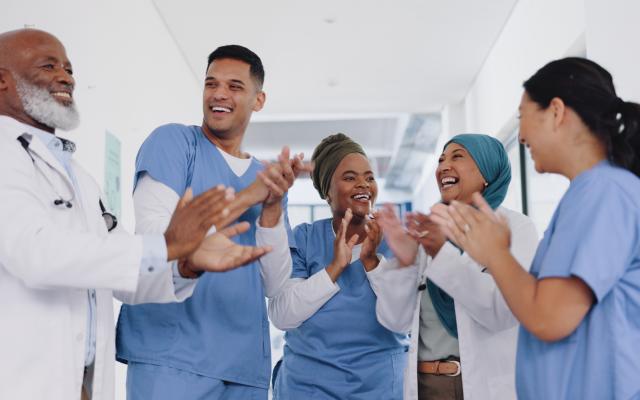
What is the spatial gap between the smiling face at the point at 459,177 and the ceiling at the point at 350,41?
8.77 feet

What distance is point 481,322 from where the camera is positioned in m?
1.93

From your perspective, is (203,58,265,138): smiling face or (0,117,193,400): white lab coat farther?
(203,58,265,138): smiling face

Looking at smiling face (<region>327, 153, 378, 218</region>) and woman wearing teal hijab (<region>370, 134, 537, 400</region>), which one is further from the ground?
smiling face (<region>327, 153, 378, 218</region>)

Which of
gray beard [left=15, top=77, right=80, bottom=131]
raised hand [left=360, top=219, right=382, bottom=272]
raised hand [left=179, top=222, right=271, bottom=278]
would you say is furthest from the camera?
raised hand [left=360, top=219, right=382, bottom=272]

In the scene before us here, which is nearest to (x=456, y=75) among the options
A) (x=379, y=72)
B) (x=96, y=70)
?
(x=379, y=72)

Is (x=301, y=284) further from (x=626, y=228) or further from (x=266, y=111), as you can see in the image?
(x=266, y=111)

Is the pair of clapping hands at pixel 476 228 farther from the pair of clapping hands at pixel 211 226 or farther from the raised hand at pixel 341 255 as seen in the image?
the raised hand at pixel 341 255

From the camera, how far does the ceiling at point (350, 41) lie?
4918mm

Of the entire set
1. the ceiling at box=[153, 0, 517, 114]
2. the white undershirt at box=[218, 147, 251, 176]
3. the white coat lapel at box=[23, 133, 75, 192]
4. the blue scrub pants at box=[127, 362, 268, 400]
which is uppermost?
the ceiling at box=[153, 0, 517, 114]

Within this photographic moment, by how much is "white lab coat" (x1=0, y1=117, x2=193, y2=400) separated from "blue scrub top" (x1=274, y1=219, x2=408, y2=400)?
2.91 feet

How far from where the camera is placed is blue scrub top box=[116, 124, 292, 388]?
71.2 inches

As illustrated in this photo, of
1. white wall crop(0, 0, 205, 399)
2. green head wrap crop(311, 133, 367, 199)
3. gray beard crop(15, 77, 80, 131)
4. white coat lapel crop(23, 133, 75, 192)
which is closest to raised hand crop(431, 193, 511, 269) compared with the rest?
white coat lapel crop(23, 133, 75, 192)

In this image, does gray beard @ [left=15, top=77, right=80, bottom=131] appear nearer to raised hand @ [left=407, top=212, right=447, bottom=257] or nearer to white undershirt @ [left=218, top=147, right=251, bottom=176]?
white undershirt @ [left=218, top=147, right=251, bottom=176]

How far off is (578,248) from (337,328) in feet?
3.98
